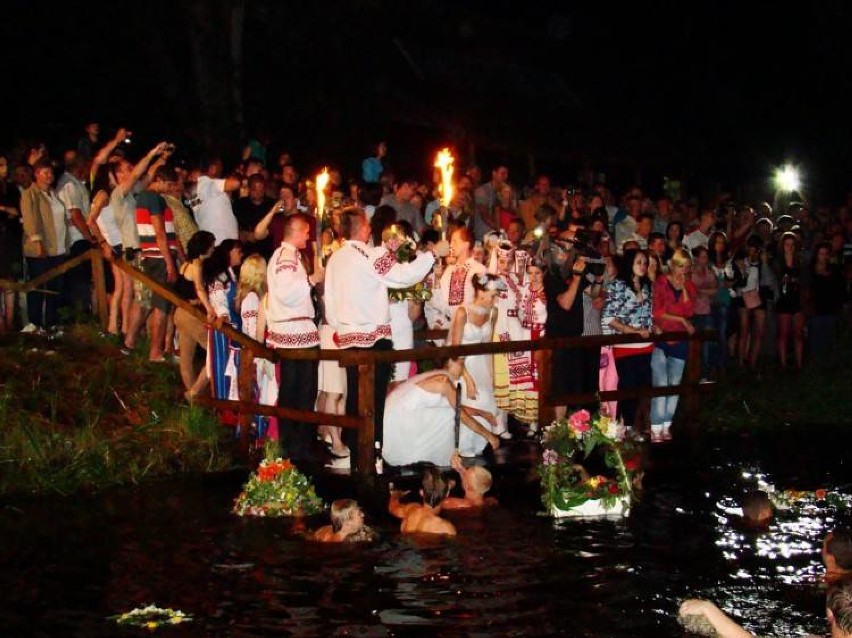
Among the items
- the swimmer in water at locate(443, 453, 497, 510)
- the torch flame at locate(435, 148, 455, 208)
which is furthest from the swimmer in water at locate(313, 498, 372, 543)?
the torch flame at locate(435, 148, 455, 208)

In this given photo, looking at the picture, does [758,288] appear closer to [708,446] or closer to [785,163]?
[708,446]

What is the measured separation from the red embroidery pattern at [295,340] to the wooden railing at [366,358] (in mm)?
181

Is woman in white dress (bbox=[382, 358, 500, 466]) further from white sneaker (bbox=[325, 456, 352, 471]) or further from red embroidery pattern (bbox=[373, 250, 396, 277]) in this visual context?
red embroidery pattern (bbox=[373, 250, 396, 277])

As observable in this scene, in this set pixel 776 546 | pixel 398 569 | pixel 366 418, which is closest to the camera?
pixel 398 569

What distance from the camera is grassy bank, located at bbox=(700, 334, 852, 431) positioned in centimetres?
1723

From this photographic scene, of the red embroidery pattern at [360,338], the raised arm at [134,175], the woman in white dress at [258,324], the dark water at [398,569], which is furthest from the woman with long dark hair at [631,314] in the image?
the raised arm at [134,175]

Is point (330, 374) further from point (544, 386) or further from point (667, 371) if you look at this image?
point (667, 371)

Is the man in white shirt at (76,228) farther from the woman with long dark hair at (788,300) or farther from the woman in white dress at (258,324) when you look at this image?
the woman with long dark hair at (788,300)

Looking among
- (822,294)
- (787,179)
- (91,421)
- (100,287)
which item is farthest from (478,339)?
(787,179)

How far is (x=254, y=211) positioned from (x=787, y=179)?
2368cm

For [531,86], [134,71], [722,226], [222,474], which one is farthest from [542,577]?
[531,86]

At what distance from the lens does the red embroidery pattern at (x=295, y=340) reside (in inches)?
537

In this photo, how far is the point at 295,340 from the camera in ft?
44.8

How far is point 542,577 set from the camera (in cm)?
1008
